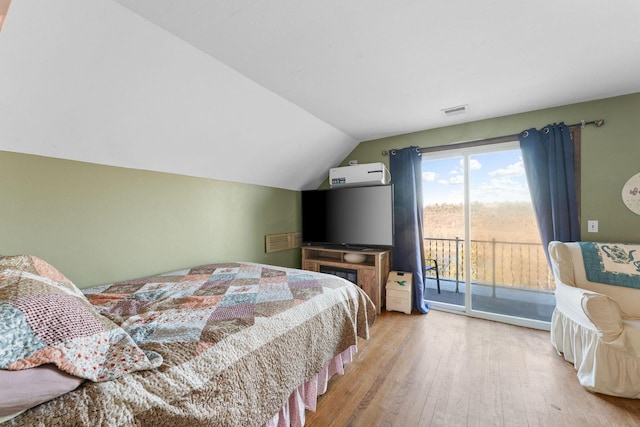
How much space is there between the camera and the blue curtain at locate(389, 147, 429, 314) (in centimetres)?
316

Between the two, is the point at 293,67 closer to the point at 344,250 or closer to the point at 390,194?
the point at 390,194

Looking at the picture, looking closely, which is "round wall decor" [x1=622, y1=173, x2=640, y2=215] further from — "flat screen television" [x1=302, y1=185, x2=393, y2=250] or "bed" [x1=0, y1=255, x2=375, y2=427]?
"bed" [x1=0, y1=255, x2=375, y2=427]

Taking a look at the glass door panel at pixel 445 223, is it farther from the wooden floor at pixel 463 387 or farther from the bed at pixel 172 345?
the bed at pixel 172 345

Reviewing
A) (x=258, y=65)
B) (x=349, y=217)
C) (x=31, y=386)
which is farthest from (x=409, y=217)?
(x=31, y=386)

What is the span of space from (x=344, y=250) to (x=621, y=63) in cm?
296

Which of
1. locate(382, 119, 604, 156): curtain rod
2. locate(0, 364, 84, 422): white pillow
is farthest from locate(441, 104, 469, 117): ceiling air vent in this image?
locate(0, 364, 84, 422): white pillow

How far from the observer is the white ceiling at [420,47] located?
135 centimetres

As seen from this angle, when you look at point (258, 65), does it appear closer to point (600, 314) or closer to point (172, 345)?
point (172, 345)

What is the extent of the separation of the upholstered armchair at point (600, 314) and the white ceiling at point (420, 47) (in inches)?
58.4

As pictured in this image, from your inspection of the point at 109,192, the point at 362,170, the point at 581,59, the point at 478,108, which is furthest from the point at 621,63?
the point at 109,192

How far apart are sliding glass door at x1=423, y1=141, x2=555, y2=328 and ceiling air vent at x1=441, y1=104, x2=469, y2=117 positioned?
0.55 m

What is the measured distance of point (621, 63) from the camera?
185 cm

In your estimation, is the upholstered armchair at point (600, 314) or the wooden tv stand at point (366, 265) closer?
the upholstered armchair at point (600, 314)

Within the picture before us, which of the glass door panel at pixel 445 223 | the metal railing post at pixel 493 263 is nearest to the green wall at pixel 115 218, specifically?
the glass door panel at pixel 445 223
